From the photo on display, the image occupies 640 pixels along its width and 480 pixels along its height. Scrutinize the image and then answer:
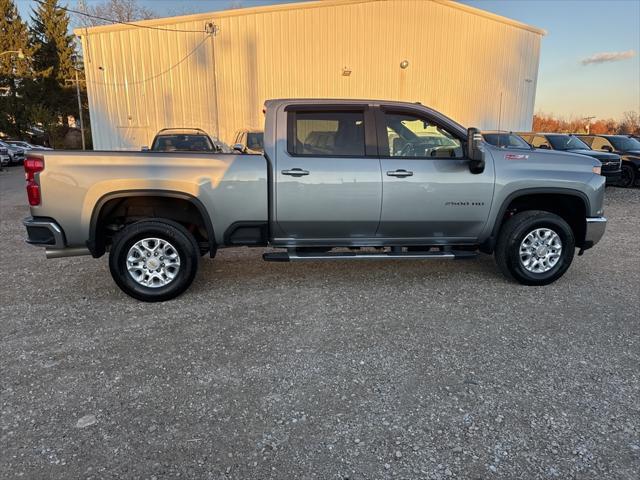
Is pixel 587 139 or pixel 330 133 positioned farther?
pixel 587 139

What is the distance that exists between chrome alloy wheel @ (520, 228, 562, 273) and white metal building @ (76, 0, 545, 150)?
1666cm

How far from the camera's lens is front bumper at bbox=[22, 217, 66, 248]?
4.21 m

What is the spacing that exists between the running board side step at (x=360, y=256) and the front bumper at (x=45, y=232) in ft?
6.40

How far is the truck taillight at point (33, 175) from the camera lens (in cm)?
408

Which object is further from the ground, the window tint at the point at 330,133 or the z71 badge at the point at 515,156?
the window tint at the point at 330,133

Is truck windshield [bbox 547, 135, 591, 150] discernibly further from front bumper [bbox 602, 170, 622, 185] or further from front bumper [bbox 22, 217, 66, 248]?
front bumper [bbox 22, 217, 66, 248]

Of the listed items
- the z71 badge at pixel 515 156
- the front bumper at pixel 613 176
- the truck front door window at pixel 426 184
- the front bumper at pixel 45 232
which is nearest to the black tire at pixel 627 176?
the front bumper at pixel 613 176


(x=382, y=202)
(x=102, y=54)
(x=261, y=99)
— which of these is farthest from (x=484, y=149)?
(x=102, y=54)

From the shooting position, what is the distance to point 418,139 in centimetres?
478

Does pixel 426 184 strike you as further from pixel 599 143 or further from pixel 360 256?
pixel 599 143

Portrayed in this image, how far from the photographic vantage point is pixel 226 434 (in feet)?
8.23

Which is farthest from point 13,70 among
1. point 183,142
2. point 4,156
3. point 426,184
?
point 426,184

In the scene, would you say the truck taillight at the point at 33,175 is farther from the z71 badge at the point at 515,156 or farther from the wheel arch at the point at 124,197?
the z71 badge at the point at 515,156

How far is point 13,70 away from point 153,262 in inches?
1808
